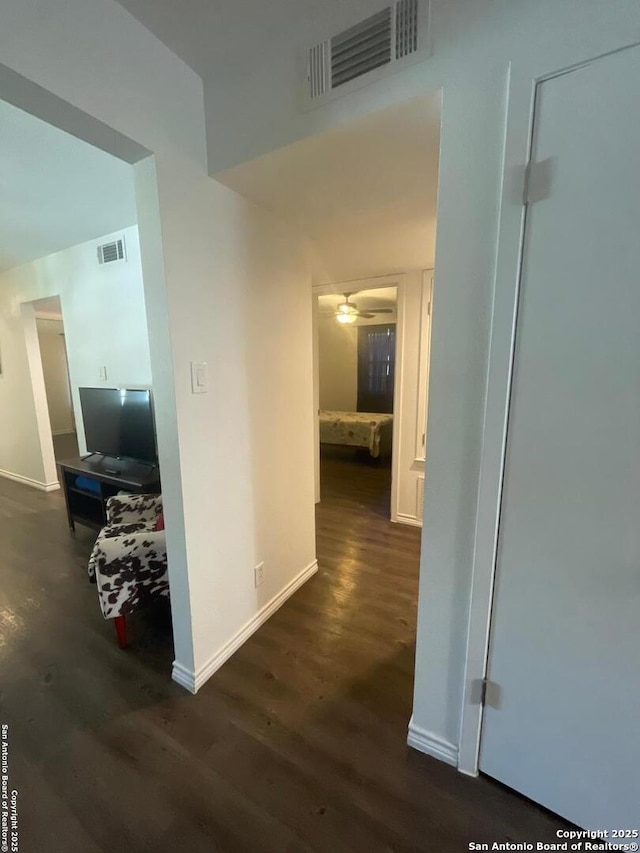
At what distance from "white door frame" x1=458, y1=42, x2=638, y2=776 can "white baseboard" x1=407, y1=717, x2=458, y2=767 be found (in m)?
0.05

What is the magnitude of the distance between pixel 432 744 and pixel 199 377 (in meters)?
1.69

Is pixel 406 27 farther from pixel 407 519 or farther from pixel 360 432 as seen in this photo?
pixel 360 432

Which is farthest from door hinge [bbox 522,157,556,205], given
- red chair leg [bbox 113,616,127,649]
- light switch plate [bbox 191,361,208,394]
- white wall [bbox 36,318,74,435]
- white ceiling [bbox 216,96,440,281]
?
white wall [bbox 36,318,74,435]

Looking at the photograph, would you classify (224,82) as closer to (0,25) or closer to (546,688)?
(0,25)

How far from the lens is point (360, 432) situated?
5.01 metres

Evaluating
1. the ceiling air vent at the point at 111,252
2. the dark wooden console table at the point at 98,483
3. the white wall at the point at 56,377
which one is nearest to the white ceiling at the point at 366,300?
the ceiling air vent at the point at 111,252

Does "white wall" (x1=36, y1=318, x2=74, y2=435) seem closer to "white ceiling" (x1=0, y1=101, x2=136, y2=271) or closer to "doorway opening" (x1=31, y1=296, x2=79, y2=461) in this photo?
"doorway opening" (x1=31, y1=296, x2=79, y2=461)

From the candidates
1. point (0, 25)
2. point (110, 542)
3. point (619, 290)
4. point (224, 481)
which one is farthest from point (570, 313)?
point (110, 542)

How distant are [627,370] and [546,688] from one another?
3.18 ft

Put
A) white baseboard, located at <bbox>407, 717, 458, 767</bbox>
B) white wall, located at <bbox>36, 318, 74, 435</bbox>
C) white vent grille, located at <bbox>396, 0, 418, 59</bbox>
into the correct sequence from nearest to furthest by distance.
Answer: white vent grille, located at <bbox>396, 0, 418, 59</bbox>, white baseboard, located at <bbox>407, 717, 458, 767</bbox>, white wall, located at <bbox>36, 318, 74, 435</bbox>

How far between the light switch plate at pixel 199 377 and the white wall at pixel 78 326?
172cm

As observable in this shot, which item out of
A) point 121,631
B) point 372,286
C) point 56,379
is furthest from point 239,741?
point 56,379

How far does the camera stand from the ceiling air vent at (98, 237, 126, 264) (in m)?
2.90

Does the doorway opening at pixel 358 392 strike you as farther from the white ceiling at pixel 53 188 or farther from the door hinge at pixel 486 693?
the door hinge at pixel 486 693
